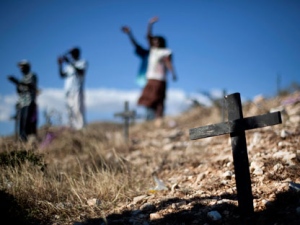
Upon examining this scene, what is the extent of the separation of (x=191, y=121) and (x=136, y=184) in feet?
17.6

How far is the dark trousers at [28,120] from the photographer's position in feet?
19.9

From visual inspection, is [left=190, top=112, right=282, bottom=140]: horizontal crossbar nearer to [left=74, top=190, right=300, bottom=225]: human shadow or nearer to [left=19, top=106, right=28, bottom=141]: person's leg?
[left=74, top=190, right=300, bottom=225]: human shadow

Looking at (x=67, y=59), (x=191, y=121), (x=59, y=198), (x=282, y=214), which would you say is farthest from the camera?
(x=191, y=121)

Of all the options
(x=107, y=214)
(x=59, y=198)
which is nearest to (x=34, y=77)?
(x=59, y=198)

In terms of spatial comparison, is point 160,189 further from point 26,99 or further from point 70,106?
point 70,106

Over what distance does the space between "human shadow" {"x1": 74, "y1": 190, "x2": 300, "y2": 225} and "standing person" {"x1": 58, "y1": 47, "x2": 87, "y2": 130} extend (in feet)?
17.0

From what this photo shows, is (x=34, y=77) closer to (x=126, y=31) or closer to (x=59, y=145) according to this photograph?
(x=59, y=145)

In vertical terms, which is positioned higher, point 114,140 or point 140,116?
point 140,116

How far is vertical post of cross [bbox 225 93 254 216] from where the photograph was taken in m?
2.22

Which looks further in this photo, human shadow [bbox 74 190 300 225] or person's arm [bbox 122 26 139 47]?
person's arm [bbox 122 26 139 47]

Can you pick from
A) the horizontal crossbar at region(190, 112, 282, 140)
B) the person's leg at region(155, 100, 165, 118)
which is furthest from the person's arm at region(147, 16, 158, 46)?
the horizontal crossbar at region(190, 112, 282, 140)

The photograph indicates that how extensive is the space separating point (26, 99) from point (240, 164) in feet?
17.1

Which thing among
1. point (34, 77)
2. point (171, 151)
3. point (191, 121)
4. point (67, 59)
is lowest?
point (171, 151)

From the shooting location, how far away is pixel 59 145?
5934 millimetres
